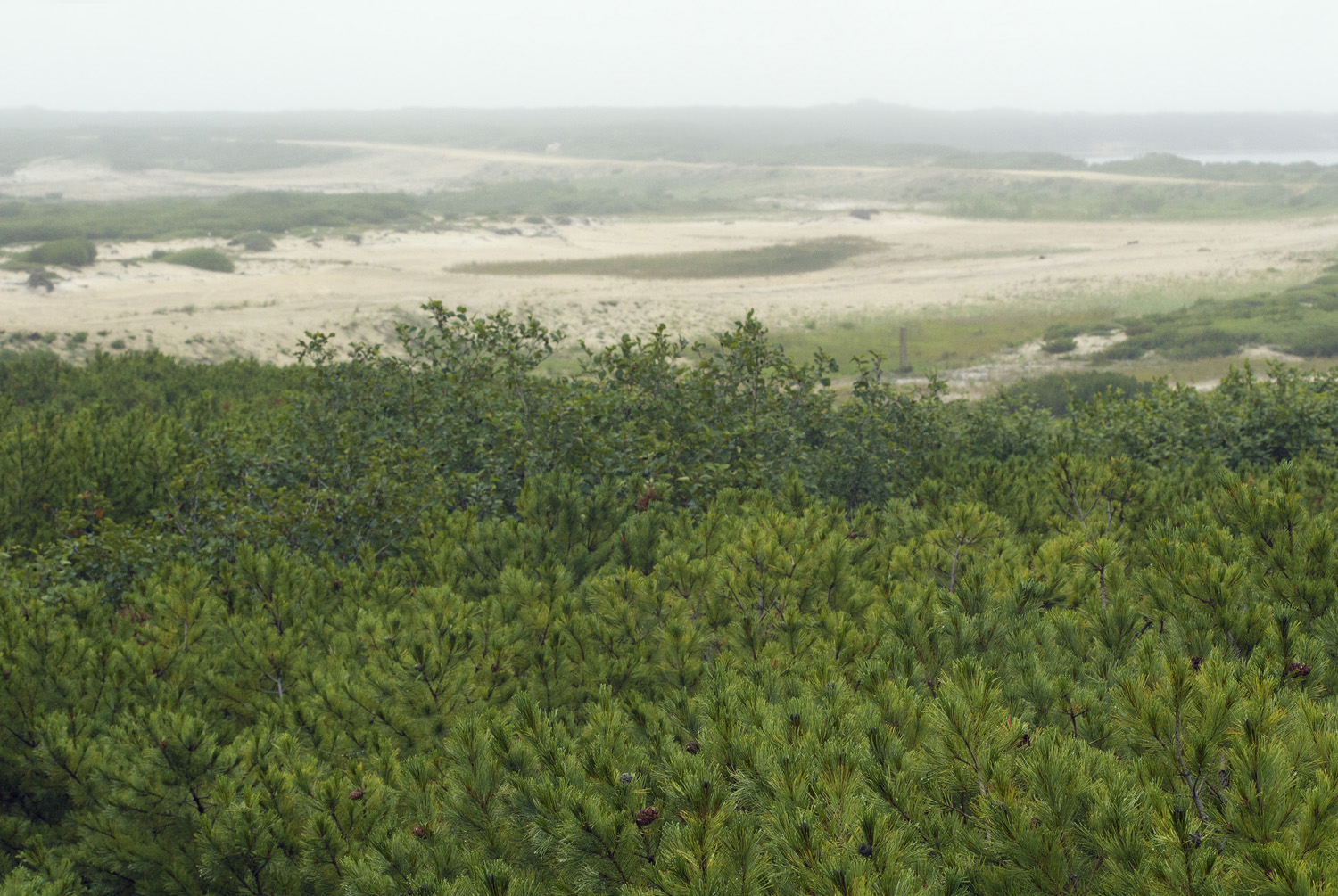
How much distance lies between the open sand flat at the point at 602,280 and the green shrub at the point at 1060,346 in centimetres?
1027

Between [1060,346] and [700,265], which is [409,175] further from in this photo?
[1060,346]

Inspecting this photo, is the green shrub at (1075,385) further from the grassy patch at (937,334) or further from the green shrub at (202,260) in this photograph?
the green shrub at (202,260)

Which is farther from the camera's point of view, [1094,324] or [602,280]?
[602,280]

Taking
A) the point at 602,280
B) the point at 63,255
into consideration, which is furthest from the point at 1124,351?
the point at 63,255

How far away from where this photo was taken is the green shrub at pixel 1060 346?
1591 inches

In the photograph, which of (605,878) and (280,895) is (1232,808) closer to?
(605,878)

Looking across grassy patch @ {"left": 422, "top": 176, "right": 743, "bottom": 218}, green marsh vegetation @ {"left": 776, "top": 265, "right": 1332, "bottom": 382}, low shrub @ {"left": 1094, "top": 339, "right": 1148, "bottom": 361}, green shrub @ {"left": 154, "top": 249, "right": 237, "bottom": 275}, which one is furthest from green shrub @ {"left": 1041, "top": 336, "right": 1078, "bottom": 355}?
grassy patch @ {"left": 422, "top": 176, "right": 743, "bottom": 218}

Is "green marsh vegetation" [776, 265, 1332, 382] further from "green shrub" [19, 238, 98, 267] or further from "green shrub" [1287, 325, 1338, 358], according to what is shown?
"green shrub" [19, 238, 98, 267]

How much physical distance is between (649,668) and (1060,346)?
131 ft

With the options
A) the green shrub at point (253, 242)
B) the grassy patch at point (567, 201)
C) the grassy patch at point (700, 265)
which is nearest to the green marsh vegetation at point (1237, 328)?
the grassy patch at point (700, 265)

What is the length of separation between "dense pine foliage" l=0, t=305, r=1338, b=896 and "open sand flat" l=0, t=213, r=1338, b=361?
31015 mm

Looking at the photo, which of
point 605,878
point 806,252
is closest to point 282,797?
point 605,878

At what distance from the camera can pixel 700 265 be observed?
64312mm

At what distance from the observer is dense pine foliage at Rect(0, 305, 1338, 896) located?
2779 millimetres
